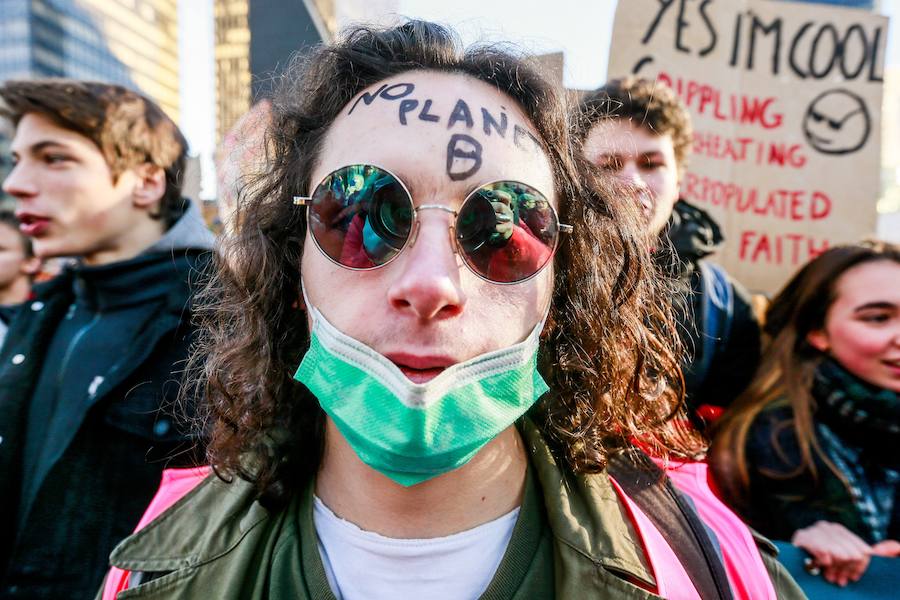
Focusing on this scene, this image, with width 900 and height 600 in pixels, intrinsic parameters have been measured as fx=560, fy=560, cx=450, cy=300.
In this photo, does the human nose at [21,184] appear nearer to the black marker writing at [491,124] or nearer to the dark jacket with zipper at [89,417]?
the dark jacket with zipper at [89,417]

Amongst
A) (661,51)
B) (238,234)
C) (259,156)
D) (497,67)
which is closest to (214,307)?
(238,234)

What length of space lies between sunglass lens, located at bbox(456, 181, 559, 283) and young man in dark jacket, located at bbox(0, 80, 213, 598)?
1.24m

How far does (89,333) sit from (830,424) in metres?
2.91

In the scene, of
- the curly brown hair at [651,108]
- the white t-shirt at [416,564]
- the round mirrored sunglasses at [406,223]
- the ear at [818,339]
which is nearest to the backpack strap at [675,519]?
the white t-shirt at [416,564]

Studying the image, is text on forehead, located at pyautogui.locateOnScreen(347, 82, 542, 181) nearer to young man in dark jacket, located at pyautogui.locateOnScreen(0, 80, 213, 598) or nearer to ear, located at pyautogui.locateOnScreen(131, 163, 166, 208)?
young man in dark jacket, located at pyautogui.locateOnScreen(0, 80, 213, 598)

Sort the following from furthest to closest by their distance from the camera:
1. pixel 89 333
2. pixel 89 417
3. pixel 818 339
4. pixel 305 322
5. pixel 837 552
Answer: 1. pixel 818 339
2. pixel 89 333
3. pixel 89 417
4. pixel 837 552
5. pixel 305 322

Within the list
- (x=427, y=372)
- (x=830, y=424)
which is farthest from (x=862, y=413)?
(x=427, y=372)

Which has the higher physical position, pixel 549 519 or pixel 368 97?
pixel 368 97

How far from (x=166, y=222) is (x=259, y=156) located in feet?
3.37

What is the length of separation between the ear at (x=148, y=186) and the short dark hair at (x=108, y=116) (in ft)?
0.10

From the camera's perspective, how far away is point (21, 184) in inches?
85.5

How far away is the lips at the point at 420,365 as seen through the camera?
3.68 ft

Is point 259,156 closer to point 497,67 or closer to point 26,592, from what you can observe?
point 497,67

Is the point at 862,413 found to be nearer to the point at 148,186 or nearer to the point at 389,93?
the point at 389,93
